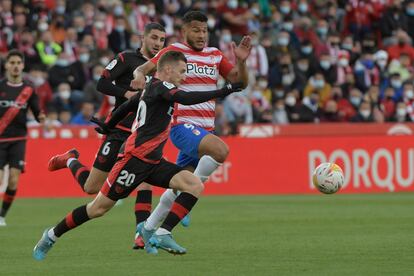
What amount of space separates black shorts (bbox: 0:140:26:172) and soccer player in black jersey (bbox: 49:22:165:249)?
4.06m

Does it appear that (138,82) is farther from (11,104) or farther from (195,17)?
(11,104)

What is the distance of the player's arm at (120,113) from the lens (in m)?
11.0

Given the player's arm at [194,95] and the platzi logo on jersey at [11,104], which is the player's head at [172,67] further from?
the platzi logo on jersey at [11,104]

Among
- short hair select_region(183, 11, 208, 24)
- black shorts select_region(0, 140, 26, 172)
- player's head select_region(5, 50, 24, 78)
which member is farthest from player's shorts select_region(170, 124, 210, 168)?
black shorts select_region(0, 140, 26, 172)

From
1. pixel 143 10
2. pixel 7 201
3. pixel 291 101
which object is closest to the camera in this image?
pixel 7 201

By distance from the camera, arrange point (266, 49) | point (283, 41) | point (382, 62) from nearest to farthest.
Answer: point (266, 49)
point (283, 41)
point (382, 62)

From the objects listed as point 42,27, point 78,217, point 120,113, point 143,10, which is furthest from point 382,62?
point 78,217

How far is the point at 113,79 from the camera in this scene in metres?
12.6

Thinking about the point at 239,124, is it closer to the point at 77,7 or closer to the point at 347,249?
the point at 77,7

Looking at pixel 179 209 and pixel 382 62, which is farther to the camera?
pixel 382 62

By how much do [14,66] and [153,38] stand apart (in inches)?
175

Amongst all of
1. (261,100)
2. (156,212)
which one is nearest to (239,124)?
(261,100)

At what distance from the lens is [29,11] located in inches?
1014

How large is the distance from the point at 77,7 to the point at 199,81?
1499 cm
